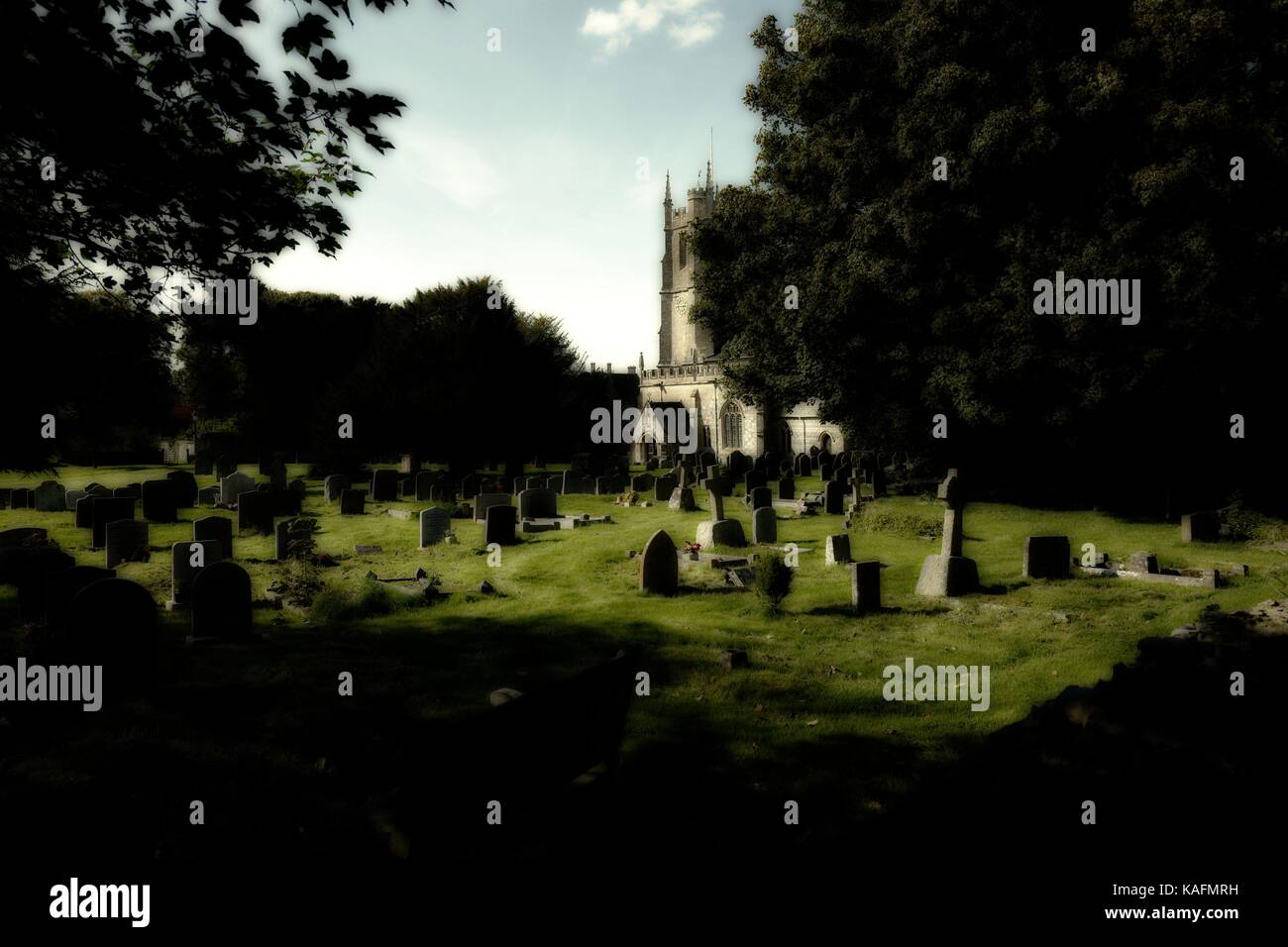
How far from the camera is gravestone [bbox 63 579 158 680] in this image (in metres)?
6.89

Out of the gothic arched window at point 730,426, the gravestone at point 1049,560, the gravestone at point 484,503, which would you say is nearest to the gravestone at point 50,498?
the gravestone at point 484,503

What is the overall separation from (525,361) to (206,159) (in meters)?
27.4

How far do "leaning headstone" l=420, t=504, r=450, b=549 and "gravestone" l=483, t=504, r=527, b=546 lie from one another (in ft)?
3.90

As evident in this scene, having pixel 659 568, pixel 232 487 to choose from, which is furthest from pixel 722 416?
pixel 659 568

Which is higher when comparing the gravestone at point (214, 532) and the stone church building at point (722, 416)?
the stone church building at point (722, 416)

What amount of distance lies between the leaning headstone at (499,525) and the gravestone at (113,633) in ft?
29.6

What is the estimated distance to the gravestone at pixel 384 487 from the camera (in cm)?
2488

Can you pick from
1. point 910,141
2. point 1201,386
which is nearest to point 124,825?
point 910,141

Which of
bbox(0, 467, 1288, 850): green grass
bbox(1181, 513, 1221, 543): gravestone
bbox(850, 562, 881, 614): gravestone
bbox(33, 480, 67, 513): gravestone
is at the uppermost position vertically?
bbox(33, 480, 67, 513): gravestone

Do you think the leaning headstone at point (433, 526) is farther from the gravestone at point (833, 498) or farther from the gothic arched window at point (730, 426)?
the gothic arched window at point (730, 426)

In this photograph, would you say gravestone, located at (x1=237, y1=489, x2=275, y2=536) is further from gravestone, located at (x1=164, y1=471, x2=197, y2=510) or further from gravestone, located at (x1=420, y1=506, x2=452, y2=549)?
gravestone, located at (x1=164, y1=471, x2=197, y2=510)

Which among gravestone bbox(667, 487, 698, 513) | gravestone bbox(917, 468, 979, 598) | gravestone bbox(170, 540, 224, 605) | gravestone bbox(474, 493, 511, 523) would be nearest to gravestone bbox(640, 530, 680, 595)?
gravestone bbox(917, 468, 979, 598)

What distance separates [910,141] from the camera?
1839 cm
